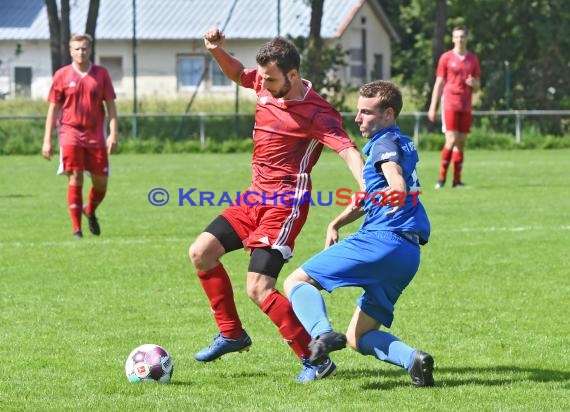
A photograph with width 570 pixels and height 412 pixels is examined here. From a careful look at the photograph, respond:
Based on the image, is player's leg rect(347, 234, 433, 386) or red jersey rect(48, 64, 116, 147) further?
red jersey rect(48, 64, 116, 147)

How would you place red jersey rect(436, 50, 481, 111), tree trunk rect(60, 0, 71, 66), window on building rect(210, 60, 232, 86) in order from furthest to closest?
window on building rect(210, 60, 232, 86)
tree trunk rect(60, 0, 71, 66)
red jersey rect(436, 50, 481, 111)

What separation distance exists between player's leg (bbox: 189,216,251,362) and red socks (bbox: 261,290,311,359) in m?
0.48

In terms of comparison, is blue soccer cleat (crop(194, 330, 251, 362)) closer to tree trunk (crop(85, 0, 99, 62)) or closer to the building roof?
tree trunk (crop(85, 0, 99, 62))

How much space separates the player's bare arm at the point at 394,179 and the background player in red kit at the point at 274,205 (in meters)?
0.42

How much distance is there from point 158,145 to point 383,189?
23.0 metres

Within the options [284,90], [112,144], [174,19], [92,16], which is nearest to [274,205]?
[284,90]

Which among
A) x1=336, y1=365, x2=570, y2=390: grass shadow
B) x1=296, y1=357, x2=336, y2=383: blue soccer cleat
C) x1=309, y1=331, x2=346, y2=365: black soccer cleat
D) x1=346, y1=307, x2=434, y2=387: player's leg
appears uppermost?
x1=309, y1=331, x2=346, y2=365: black soccer cleat

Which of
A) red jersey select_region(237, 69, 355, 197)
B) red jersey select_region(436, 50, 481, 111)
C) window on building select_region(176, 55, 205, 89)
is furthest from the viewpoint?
window on building select_region(176, 55, 205, 89)

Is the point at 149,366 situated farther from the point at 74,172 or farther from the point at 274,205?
the point at 74,172

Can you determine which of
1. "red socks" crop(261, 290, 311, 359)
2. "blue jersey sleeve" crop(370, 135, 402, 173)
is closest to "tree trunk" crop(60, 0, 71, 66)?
"red socks" crop(261, 290, 311, 359)

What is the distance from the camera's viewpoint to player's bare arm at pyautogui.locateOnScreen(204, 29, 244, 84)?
682cm

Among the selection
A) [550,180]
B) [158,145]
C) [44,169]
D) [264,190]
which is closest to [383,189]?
[264,190]

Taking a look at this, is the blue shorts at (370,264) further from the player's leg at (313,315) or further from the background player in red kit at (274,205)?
the background player in red kit at (274,205)

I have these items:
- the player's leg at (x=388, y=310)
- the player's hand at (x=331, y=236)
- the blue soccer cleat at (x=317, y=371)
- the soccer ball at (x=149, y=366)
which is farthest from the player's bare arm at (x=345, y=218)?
the soccer ball at (x=149, y=366)
